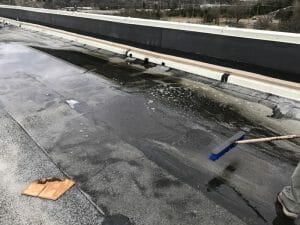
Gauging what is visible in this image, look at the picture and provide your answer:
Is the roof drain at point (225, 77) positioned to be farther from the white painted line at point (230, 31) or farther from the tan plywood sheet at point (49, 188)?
the tan plywood sheet at point (49, 188)

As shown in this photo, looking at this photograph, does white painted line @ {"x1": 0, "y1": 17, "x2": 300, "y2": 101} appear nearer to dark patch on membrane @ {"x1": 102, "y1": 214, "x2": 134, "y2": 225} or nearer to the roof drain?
the roof drain

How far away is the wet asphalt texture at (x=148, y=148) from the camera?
12.0ft

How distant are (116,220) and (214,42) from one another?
20.3ft

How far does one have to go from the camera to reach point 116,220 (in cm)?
343

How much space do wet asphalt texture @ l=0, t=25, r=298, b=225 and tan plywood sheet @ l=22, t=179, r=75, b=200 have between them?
6.7 inches

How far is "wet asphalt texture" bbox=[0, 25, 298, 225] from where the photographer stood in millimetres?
3643

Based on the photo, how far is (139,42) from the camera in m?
11.0

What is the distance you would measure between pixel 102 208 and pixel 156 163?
112 centimetres

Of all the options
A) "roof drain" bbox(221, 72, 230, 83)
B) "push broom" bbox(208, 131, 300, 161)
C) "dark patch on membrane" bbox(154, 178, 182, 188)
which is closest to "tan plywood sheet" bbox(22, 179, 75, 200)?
"dark patch on membrane" bbox(154, 178, 182, 188)

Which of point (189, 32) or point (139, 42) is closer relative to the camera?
point (189, 32)

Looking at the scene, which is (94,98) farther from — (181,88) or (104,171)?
(104,171)

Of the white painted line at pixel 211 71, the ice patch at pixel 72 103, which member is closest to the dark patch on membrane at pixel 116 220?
the ice patch at pixel 72 103

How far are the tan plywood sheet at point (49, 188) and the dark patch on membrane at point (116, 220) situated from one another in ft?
2.30

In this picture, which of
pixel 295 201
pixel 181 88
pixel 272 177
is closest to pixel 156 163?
pixel 272 177
